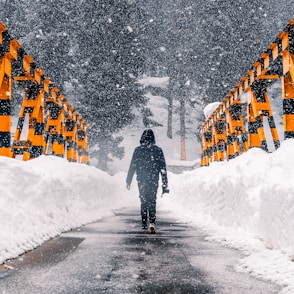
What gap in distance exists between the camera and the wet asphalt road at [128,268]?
365 cm

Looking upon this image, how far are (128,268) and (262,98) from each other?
679 centimetres

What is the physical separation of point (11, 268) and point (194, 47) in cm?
4205

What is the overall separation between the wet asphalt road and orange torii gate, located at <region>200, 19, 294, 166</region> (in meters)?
3.19

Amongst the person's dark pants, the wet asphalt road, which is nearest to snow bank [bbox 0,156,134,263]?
the wet asphalt road

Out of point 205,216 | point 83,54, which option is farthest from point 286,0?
point 205,216

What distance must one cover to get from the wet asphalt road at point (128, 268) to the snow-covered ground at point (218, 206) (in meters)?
0.24

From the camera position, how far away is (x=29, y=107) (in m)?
10.0

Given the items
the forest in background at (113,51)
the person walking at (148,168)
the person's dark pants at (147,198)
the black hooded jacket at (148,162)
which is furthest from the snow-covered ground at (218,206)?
the forest in background at (113,51)

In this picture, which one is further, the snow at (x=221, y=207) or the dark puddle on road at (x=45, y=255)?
the snow at (x=221, y=207)

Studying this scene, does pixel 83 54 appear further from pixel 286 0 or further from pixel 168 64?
pixel 286 0

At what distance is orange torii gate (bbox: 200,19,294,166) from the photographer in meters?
7.74

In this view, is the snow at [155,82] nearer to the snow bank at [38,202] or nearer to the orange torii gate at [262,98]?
the orange torii gate at [262,98]

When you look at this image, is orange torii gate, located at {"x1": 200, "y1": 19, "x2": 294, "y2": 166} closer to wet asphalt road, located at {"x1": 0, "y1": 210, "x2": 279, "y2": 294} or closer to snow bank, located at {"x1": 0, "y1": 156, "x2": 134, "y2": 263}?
wet asphalt road, located at {"x1": 0, "y1": 210, "x2": 279, "y2": 294}

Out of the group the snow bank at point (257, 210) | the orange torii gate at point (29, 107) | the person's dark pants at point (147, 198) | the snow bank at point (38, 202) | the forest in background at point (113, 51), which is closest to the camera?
the snow bank at point (257, 210)
